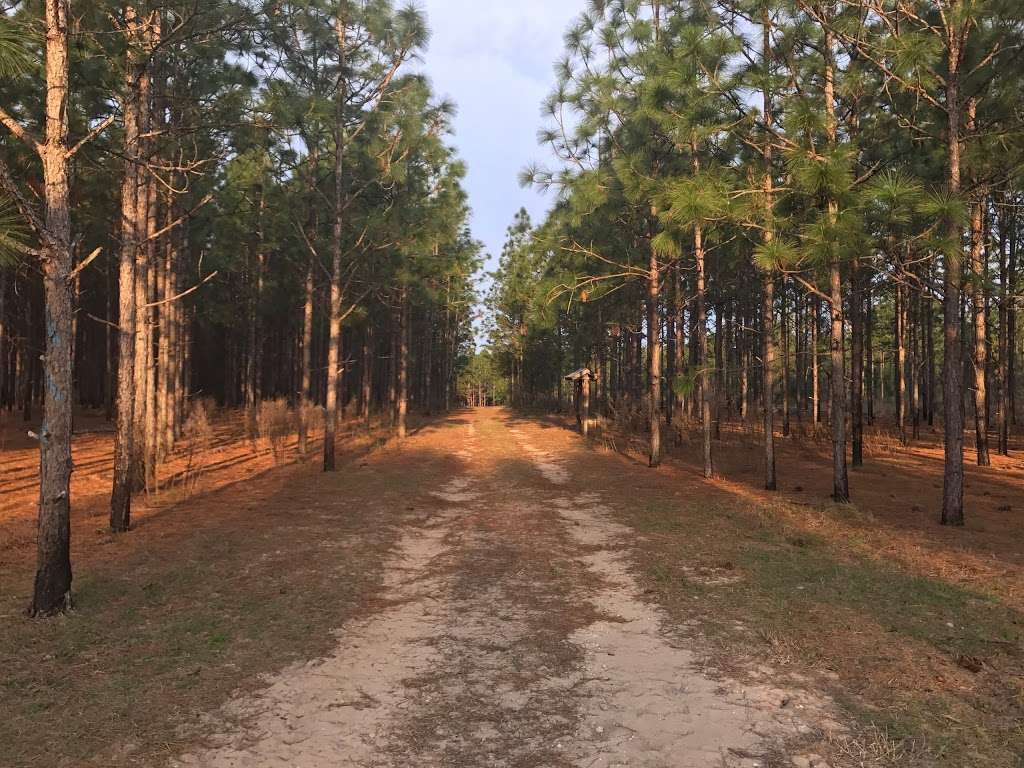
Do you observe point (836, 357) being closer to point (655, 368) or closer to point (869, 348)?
point (655, 368)

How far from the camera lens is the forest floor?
358 cm

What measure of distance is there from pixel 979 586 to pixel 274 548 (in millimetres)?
8229

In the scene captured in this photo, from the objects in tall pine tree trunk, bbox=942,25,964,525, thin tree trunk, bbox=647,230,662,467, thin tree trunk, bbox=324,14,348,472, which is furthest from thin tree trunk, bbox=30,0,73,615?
thin tree trunk, bbox=647,230,662,467

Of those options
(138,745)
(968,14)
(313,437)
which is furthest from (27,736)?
(313,437)

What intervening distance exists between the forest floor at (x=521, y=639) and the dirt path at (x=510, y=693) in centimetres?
2

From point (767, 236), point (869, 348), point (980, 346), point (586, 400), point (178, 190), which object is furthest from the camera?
point (586, 400)

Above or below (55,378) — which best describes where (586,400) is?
below

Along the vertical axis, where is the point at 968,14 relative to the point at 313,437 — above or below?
above

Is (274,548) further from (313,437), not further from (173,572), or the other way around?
(313,437)

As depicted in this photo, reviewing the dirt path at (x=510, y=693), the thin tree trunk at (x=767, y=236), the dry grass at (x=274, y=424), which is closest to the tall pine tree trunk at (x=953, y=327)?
the thin tree trunk at (x=767, y=236)

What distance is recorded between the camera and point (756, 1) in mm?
10820

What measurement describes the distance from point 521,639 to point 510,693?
1001mm

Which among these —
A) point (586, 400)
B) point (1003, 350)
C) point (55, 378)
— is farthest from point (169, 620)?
point (1003, 350)

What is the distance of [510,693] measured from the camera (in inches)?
166
